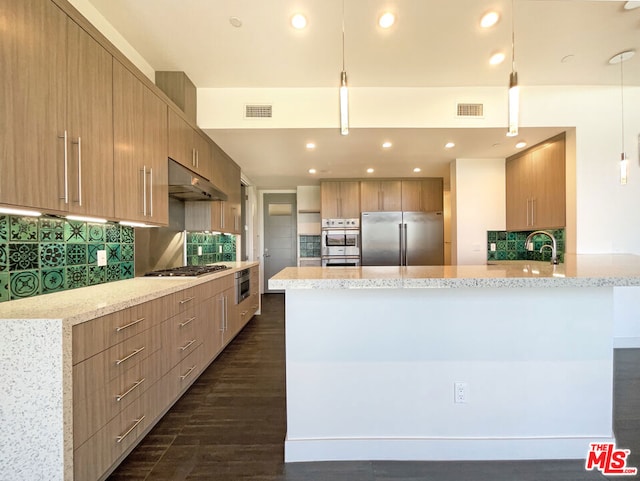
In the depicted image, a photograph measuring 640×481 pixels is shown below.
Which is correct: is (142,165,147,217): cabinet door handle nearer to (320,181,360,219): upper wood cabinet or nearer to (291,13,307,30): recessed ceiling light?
(291,13,307,30): recessed ceiling light

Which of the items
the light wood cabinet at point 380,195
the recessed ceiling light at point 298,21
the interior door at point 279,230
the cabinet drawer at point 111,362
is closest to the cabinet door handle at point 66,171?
the cabinet drawer at point 111,362

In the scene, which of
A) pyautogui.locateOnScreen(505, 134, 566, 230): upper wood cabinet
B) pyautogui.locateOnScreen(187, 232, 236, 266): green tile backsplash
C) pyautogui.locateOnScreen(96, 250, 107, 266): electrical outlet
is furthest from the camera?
pyautogui.locateOnScreen(187, 232, 236, 266): green tile backsplash

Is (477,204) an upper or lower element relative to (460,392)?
upper

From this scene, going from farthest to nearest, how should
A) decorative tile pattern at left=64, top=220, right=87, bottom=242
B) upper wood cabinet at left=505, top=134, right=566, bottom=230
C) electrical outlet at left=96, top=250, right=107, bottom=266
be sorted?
upper wood cabinet at left=505, top=134, right=566, bottom=230, electrical outlet at left=96, top=250, right=107, bottom=266, decorative tile pattern at left=64, top=220, right=87, bottom=242

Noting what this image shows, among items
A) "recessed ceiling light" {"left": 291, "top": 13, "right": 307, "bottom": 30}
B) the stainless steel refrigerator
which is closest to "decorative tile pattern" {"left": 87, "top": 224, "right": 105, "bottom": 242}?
"recessed ceiling light" {"left": 291, "top": 13, "right": 307, "bottom": 30}

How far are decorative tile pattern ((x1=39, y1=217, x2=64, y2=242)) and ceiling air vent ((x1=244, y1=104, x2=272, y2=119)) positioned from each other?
1.86 meters

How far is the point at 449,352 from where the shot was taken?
1526 millimetres

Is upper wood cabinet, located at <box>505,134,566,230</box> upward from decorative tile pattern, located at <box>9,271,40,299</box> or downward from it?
upward

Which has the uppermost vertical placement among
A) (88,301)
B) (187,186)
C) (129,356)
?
(187,186)

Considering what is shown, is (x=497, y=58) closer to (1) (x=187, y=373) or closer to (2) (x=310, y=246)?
(1) (x=187, y=373)

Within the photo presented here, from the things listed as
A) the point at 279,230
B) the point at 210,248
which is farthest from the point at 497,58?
the point at 279,230

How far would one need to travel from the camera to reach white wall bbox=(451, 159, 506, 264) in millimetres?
4016

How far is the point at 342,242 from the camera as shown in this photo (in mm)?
5129

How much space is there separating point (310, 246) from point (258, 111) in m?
3.64
